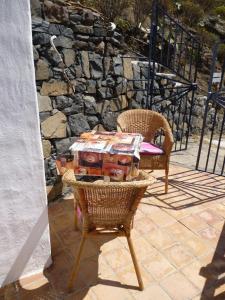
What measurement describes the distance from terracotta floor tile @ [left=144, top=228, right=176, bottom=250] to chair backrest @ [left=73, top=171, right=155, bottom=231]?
1.99ft

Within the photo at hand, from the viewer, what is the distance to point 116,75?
3316 mm

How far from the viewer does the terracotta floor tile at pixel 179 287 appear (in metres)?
1.69

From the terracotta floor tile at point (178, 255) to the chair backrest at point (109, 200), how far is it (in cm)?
58

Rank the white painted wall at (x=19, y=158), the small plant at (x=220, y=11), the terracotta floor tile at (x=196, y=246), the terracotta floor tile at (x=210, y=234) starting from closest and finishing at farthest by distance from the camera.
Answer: the white painted wall at (x=19, y=158)
the terracotta floor tile at (x=196, y=246)
the terracotta floor tile at (x=210, y=234)
the small plant at (x=220, y=11)

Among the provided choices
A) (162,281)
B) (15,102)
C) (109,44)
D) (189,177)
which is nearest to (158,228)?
(162,281)

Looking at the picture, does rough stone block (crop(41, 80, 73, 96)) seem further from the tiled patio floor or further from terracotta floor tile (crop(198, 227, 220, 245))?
terracotta floor tile (crop(198, 227, 220, 245))

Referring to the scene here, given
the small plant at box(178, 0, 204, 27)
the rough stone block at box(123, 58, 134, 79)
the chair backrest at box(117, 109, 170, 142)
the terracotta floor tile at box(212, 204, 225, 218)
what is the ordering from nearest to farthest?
1. the terracotta floor tile at box(212, 204, 225, 218)
2. the chair backrest at box(117, 109, 170, 142)
3. the rough stone block at box(123, 58, 134, 79)
4. the small plant at box(178, 0, 204, 27)

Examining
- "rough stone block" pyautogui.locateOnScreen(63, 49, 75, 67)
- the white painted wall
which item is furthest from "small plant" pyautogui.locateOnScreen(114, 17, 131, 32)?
the white painted wall

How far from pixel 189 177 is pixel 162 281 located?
5.66ft

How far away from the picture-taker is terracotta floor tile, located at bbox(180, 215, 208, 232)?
2.33 meters

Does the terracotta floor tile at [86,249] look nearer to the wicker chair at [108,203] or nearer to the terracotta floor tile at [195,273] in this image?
the wicker chair at [108,203]

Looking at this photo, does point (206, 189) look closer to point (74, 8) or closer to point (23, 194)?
point (23, 194)

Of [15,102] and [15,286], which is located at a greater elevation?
[15,102]

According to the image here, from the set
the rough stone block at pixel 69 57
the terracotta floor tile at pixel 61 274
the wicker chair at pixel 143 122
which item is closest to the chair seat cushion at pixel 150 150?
the wicker chair at pixel 143 122
